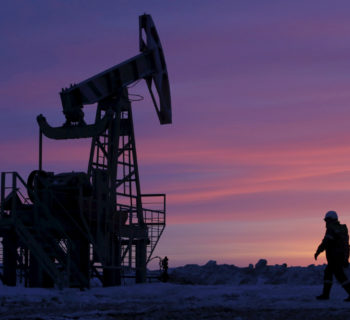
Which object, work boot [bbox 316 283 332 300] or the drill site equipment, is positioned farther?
the drill site equipment

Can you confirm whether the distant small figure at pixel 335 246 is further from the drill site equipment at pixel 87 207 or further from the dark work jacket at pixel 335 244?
the drill site equipment at pixel 87 207

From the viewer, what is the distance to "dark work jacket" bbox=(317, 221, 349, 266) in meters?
16.0

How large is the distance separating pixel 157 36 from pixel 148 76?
2431 mm

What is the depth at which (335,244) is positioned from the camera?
16.0 m

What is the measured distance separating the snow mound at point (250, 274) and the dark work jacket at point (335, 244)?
27.1 metres

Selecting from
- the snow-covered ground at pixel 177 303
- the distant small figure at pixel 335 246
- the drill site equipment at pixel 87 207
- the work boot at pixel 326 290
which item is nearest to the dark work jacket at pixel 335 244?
the distant small figure at pixel 335 246

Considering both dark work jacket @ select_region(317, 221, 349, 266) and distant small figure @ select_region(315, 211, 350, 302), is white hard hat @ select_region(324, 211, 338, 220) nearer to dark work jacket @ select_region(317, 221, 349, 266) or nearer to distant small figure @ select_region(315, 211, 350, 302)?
distant small figure @ select_region(315, 211, 350, 302)

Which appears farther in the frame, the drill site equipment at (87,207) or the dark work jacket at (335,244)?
the drill site equipment at (87,207)

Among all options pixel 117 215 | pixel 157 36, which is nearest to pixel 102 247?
pixel 117 215

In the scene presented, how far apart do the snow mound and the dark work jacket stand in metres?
27.1

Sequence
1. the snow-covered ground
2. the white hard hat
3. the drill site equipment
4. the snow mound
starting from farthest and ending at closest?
1. the snow mound
2. the drill site equipment
3. the white hard hat
4. the snow-covered ground

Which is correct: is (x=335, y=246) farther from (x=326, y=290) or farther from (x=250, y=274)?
(x=250, y=274)

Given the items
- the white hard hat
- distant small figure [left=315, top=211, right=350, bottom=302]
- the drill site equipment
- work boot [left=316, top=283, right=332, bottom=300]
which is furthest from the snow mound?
the white hard hat

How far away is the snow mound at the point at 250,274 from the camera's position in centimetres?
4522
